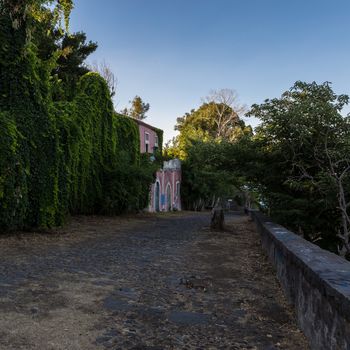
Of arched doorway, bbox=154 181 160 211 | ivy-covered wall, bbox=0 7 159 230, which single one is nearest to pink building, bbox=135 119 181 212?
arched doorway, bbox=154 181 160 211

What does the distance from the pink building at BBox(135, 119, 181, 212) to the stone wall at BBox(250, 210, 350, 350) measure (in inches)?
1008

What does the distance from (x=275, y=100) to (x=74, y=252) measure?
8.25 metres

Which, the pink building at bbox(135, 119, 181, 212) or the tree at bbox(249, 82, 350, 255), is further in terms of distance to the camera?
the pink building at bbox(135, 119, 181, 212)

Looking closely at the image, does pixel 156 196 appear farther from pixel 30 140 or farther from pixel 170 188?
pixel 30 140

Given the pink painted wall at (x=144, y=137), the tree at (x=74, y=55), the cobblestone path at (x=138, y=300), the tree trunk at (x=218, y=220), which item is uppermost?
the tree at (x=74, y=55)

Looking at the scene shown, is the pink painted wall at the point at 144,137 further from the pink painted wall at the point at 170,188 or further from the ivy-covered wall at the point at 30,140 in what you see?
the ivy-covered wall at the point at 30,140

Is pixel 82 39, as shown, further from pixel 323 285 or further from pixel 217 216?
pixel 323 285

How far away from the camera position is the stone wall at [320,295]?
9.77 feet

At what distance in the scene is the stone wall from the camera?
298 cm

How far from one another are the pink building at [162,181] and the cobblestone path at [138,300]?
70.9ft

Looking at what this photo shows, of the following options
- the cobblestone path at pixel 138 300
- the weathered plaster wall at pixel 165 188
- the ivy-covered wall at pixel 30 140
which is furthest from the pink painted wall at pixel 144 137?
the cobblestone path at pixel 138 300

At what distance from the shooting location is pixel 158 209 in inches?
1346

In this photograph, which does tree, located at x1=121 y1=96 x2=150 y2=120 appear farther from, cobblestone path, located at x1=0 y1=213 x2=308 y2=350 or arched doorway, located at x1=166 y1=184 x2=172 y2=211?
cobblestone path, located at x1=0 y1=213 x2=308 y2=350

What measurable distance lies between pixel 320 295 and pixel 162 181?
3218cm
